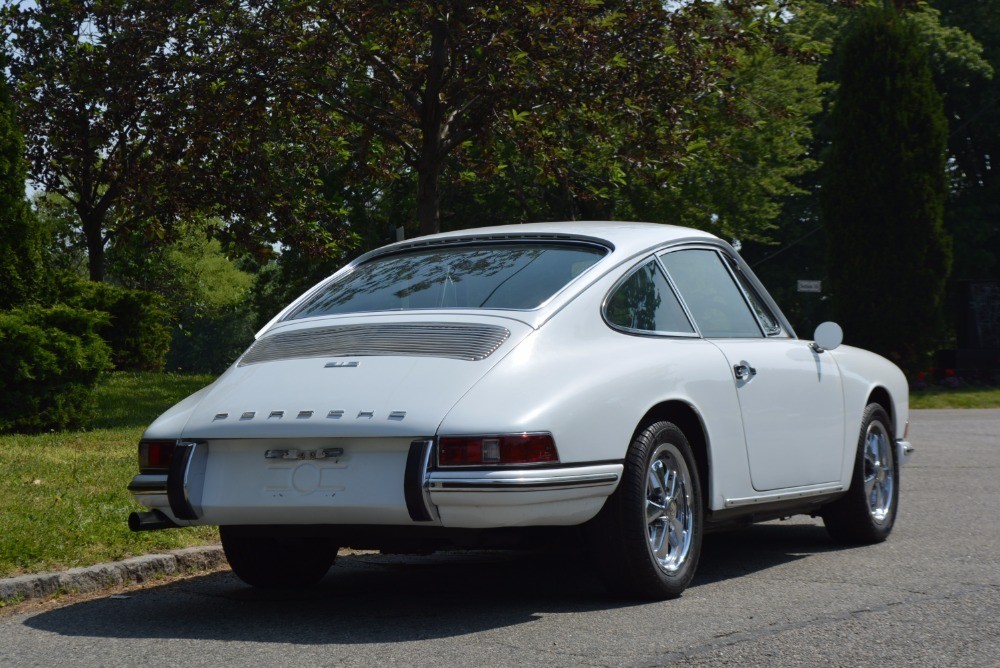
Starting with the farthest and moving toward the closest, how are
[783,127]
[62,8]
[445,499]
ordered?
[783,127], [62,8], [445,499]

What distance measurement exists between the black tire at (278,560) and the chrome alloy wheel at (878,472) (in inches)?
122

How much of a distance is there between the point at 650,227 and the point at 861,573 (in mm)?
1938

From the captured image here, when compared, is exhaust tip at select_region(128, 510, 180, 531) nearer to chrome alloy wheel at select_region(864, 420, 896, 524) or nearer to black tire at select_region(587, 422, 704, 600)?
black tire at select_region(587, 422, 704, 600)

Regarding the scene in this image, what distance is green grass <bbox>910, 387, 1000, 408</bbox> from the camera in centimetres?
2519

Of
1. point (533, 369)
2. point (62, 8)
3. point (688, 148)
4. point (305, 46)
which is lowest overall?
point (533, 369)

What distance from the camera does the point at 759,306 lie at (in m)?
7.17

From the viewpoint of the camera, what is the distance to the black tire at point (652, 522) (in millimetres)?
5348

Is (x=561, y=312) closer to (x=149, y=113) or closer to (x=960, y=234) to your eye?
(x=149, y=113)

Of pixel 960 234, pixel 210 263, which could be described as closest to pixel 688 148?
pixel 960 234

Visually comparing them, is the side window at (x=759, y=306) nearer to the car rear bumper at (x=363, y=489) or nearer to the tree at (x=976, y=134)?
the car rear bumper at (x=363, y=489)

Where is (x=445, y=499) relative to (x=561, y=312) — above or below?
below

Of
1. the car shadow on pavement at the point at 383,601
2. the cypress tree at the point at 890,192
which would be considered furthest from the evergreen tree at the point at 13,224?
the cypress tree at the point at 890,192

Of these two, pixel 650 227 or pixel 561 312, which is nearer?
pixel 561 312

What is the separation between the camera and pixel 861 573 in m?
6.47
